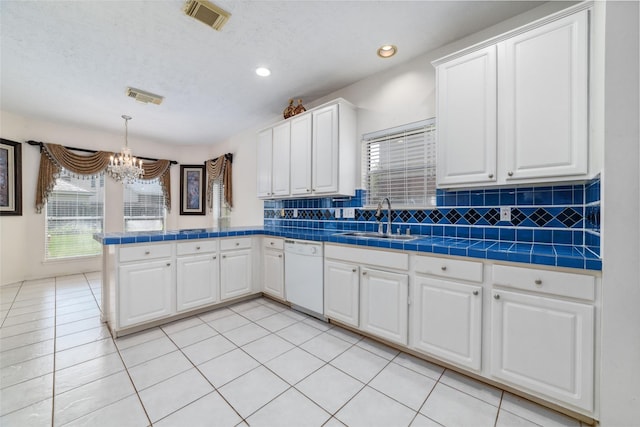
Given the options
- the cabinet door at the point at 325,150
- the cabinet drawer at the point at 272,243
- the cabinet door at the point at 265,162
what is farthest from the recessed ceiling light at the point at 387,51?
the cabinet drawer at the point at 272,243

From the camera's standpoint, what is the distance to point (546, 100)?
5.47ft

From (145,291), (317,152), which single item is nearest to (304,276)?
(317,152)

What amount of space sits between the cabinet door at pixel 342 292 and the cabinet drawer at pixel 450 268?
1.93 feet

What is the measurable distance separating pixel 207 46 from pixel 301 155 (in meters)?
1.39

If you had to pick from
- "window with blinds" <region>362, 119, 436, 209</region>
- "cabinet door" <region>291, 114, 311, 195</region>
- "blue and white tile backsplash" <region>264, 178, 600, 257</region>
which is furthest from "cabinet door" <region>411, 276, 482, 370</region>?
"cabinet door" <region>291, 114, 311, 195</region>

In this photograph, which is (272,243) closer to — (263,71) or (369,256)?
(369,256)

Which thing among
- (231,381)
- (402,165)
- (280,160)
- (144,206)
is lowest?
(231,381)

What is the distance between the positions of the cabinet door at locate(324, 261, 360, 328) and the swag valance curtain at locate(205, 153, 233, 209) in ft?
10.8

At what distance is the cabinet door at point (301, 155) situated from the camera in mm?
3119

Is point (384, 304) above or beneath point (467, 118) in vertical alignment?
beneath

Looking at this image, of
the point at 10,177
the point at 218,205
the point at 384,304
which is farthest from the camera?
the point at 218,205

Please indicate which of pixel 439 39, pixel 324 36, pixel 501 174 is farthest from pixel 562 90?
pixel 324 36

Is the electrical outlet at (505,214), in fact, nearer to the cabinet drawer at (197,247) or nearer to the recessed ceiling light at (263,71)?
the recessed ceiling light at (263,71)

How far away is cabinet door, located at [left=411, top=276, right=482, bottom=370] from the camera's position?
171 centimetres
